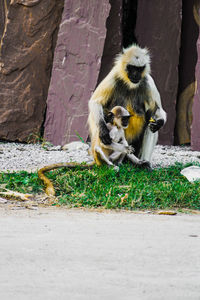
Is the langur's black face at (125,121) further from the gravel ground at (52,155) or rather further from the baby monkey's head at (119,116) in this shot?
the gravel ground at (52,155)

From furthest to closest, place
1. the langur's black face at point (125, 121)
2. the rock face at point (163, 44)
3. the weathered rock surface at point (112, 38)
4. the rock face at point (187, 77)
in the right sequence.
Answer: the rock face at point (187, 77), the rock face at point (163, 44), the weathered rock surface at point (112, 38), the langur's black face at point (125, 121)

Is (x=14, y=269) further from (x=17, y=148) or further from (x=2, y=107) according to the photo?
(x=2, y=107)

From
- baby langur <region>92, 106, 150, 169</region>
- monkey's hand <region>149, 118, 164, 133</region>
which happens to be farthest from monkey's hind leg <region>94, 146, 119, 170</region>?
monkey's hand <region>149, 118, 164, 133</region>

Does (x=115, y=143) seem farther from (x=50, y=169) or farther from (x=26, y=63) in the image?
(x=26, y=63)

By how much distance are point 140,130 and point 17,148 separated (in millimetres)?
2430

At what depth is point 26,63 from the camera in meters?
9.11

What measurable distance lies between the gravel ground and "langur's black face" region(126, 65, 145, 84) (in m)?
1.08

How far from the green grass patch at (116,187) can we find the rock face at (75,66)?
7.75 ft

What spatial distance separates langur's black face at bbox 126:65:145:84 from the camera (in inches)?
248

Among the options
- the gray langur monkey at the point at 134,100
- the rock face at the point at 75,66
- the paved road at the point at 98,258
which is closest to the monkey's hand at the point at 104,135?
the gray langur monkey at the point at 134,100

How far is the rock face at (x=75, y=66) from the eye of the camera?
8.40 metres

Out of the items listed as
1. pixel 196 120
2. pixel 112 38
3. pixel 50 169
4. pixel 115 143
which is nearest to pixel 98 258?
pixel 50 169

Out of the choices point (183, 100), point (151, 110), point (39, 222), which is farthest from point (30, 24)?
point (39, 222)

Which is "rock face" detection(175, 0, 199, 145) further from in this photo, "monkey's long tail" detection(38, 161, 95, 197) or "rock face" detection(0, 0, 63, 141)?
"monkey's long tail" detection(38, 161, 95, 197)
